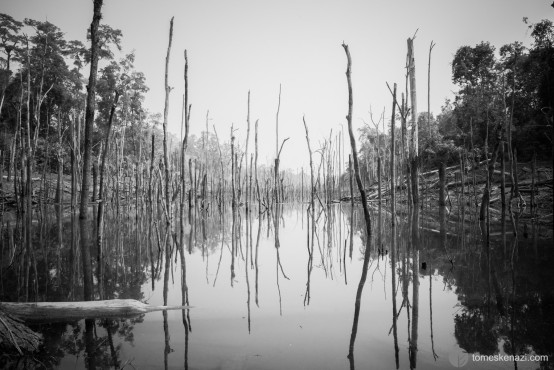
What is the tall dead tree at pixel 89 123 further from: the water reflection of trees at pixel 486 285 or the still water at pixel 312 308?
the water reflection of trees at pixel 486 285

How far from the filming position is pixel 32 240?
22.0 ft

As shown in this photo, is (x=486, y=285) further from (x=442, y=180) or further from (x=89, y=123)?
(x=442, y=180)

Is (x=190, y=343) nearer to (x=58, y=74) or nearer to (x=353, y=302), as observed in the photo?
(x=353, y=302)

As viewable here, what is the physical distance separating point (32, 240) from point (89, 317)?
238 inches

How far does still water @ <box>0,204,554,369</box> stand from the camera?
196 cm

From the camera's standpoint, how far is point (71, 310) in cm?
241

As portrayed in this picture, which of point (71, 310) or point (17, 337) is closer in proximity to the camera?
point (17, 337)

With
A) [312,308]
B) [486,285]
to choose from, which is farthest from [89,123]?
[486,285]

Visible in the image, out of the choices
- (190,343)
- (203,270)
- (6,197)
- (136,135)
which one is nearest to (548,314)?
(190,343)

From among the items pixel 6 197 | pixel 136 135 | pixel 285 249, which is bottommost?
pixel 285 249

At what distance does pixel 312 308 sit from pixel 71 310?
88.0 inches

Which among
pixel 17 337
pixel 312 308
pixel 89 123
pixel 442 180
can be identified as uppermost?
pixel 89 123

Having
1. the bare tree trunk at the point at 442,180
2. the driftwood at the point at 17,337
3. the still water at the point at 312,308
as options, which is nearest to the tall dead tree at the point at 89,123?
the still water at the point at 312,308

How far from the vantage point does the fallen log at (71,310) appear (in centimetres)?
238
